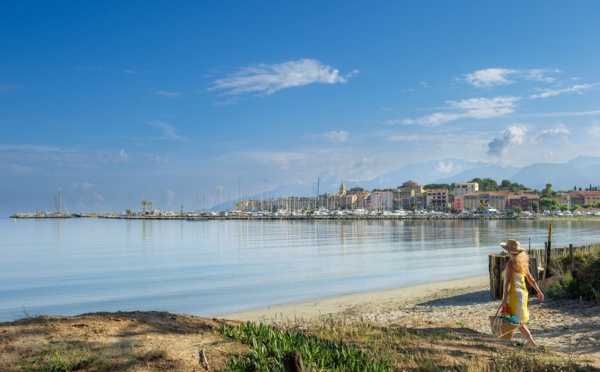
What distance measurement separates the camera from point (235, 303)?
1891 centimetres

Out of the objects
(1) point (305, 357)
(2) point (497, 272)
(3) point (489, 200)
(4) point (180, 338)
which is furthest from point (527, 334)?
(3) point (489, 200)

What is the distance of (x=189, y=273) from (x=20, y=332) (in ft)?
75.4

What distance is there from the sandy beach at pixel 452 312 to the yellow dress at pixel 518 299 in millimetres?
713

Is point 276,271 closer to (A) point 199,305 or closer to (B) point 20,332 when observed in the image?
(A) point 199,305

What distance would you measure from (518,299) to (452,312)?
195 inches

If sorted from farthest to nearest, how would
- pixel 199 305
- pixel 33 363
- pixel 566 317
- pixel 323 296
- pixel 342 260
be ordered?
pixel 342 260
pixel 323 296
pixel 199 305
pixel 566 317
pixel 33 363

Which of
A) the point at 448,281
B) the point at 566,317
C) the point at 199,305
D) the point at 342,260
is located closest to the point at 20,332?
the point at 566,317

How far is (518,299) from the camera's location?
863 cm

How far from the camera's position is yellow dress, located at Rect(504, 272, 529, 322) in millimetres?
8617

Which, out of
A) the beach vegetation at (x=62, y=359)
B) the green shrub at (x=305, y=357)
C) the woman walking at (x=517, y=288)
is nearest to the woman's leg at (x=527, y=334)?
the woman walking at (x=517, y=288)

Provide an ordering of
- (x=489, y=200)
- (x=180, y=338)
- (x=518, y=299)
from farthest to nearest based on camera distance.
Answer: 1. (x=489, y=200)
2. (x=518, y=299)
3. (x=180, y=338)

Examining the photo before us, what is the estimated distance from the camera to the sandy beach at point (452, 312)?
31.1ft

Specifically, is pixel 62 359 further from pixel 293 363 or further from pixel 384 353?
pixel 384 353

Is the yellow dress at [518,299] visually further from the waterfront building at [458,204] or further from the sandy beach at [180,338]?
the waterfront building at [458,204]
